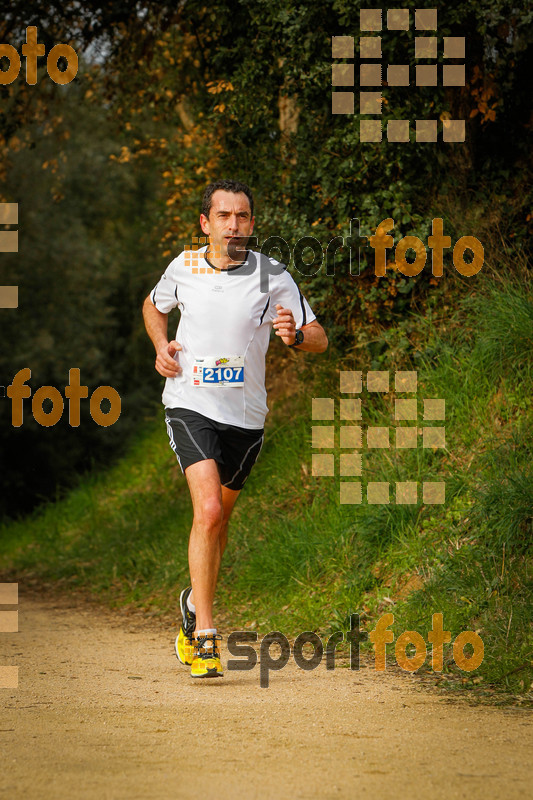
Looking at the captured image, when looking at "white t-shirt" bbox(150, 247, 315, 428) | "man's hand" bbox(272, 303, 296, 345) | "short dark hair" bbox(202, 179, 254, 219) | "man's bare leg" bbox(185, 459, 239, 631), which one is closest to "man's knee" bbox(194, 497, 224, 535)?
"man's bare leg" bbox(185, 459, 239, 631)

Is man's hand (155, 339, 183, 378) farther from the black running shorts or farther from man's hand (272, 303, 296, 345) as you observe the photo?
man's hand (272, 303, 296, 345)

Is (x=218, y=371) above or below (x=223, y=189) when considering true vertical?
below

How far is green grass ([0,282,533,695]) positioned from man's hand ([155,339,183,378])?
197cm

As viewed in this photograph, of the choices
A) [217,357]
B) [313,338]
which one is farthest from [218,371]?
[313,338]

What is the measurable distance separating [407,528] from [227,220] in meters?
2.39

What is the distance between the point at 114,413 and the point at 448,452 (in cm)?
1065

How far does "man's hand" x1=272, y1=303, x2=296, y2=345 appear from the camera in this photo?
17.2 ft

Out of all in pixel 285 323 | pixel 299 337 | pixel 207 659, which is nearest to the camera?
pixel 207 659

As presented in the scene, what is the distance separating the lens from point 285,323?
5.25 metres

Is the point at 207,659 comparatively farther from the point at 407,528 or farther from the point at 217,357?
the point at 407,528

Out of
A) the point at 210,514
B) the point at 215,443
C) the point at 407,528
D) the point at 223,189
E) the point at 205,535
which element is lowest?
the point at 407,528

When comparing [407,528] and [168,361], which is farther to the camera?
[407,528]

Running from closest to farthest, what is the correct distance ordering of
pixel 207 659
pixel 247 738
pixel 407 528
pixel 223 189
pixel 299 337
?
pixel 247 738
pixel 207 659
pixel 299 337
pixel 223 189
pixel 407 528

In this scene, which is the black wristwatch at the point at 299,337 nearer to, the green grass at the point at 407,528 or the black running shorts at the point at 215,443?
the black running shorts at the point at 215,443
